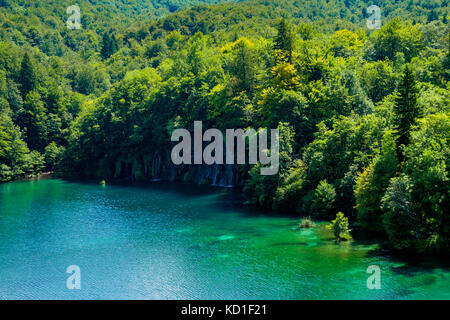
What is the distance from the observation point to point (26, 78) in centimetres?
10800

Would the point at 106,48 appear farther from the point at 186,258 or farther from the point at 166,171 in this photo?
the point at 186,258

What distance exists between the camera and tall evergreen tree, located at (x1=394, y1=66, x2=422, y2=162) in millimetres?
42719

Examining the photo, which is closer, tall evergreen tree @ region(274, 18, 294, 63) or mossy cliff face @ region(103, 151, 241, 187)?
tall evergreen tree @ region(274, 18, 294, 63)

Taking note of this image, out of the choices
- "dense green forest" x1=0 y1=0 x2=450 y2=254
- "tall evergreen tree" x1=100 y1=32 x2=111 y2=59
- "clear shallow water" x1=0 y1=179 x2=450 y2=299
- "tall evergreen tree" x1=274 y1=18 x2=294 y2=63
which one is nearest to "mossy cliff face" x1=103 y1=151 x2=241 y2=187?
"dense green forest" x1=0 y1=0 x2=450 y2=254

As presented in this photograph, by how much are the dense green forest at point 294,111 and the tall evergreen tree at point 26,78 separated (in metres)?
0.24

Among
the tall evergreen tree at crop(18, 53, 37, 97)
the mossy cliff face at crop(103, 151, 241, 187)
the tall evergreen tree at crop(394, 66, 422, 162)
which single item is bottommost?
the mossy cliff face at crop(103, 151, 241, 187)

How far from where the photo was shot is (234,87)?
76.5m

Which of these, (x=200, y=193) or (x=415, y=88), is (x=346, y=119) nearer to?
(x=415, y=88)

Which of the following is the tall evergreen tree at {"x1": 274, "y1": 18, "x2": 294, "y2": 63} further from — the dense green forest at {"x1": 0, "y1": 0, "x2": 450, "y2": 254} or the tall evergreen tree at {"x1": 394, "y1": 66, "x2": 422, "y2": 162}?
the tall evergreen tree at {"x1": 394, "y1": 66, "x2": 422, "y2": 162}

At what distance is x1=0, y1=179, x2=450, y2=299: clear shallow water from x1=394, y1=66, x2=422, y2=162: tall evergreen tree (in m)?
10.1

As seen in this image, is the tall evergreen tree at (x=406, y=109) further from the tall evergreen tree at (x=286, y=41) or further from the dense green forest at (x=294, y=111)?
the tall evergreen tree at (x=286, y=41)

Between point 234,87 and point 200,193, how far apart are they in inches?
697
